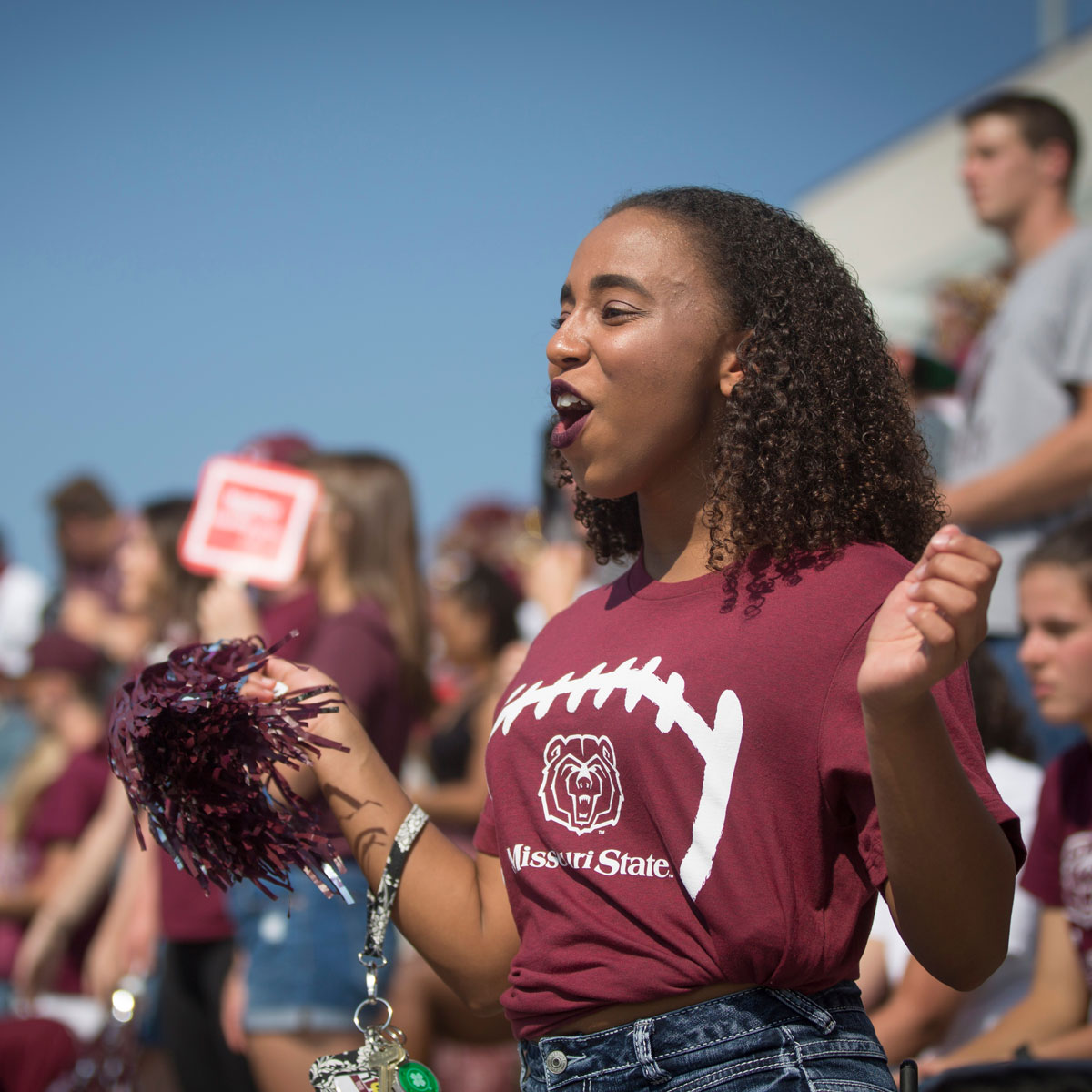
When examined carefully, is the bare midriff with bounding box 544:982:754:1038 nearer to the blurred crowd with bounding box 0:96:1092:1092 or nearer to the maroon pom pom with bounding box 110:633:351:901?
the maroon pom pom with bounding box 110:633:351:901

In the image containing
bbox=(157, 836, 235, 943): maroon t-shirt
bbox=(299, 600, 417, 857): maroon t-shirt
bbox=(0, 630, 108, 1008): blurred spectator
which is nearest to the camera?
bbox=(299, 600, 417, 857): maroon t-shirt

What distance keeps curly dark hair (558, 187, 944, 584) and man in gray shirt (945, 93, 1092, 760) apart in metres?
1.67

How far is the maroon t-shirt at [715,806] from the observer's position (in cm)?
147

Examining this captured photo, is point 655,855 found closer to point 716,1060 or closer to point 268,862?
point 716,1060

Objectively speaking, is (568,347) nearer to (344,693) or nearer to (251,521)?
(344,693)

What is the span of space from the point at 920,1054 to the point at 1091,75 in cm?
1167

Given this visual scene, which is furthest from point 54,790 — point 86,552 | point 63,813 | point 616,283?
point 616,283

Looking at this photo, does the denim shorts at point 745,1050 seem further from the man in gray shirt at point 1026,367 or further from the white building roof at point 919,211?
the white building roof at point 919,211

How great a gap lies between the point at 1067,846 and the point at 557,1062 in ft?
5.56

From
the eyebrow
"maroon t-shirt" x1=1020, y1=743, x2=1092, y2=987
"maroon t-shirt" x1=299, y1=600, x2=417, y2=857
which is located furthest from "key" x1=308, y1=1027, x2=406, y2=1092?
"maroon t-shirt" x1=1020, y1=743, x2=1092, y2=987

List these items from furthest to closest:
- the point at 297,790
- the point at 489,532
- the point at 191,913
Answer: the point at 489,532
the point at 191,913
the point at 297,790

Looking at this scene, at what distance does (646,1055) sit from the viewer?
1501 millimetres

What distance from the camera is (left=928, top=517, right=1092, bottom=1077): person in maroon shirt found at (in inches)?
109

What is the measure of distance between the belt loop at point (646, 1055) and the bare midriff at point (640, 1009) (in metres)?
0.01
